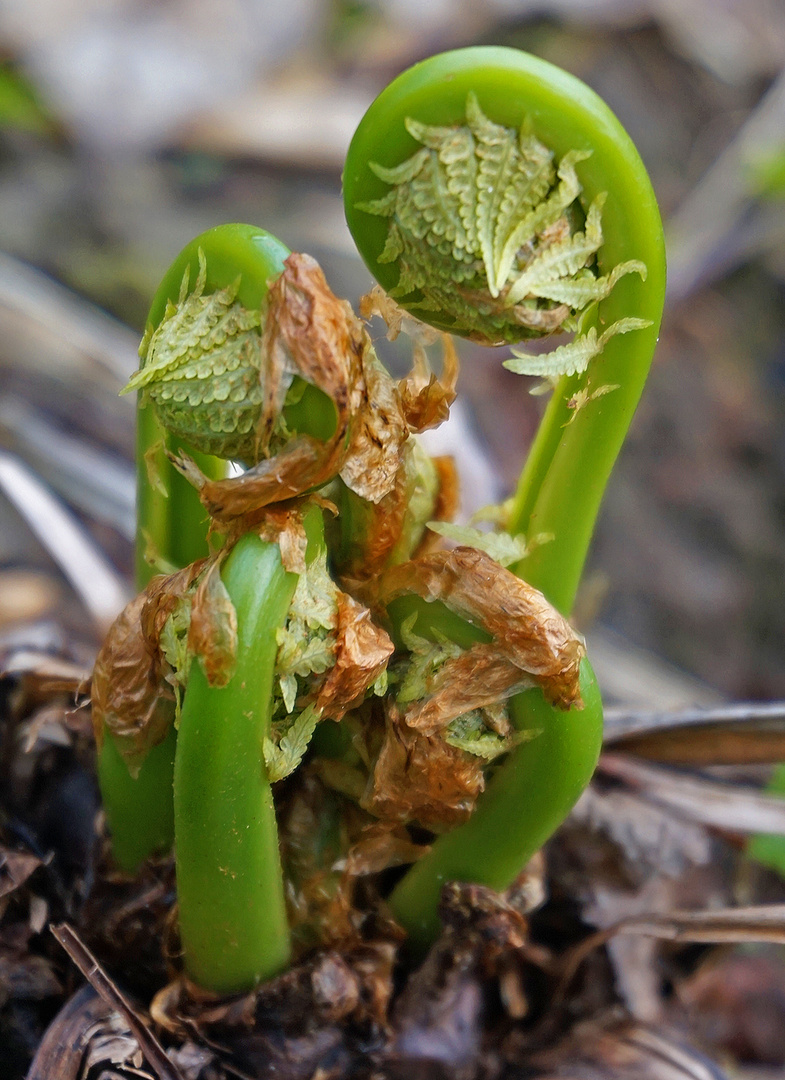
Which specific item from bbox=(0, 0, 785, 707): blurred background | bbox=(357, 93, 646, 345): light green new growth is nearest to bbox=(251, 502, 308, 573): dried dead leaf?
bbox=(357, 93, 646, 345): light green new growth

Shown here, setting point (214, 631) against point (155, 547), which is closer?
point (214, 631)

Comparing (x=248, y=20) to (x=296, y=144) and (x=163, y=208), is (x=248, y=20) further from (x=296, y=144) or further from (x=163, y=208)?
(x=163, y=208)

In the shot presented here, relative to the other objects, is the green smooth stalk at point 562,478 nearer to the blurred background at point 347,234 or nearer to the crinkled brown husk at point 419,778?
the crinkled brown husk at point 419,778

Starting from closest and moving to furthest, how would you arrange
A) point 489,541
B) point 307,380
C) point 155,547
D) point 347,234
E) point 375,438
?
point 307,380 → point 375,438 → point 489,541 → point 155,547 → point 347,234

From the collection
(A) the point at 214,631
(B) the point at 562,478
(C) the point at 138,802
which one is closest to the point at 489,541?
(B) the point at 562,478

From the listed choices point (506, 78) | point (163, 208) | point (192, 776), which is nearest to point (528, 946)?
point (192, 776)

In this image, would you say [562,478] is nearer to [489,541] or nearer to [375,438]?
[489,541]
